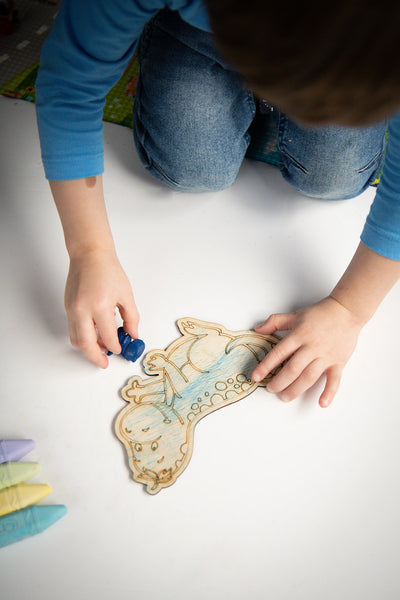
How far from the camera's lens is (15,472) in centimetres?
68

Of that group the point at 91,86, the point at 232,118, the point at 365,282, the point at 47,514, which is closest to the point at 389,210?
the point at 365,282

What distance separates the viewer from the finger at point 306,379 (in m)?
0.76

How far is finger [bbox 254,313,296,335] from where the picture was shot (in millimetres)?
824

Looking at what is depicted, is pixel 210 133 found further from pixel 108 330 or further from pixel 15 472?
pixel 15 472

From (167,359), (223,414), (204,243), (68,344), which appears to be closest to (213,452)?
(223,414)

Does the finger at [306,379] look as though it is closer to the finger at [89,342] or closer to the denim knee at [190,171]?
the finger at [89,342]

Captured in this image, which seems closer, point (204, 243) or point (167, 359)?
point (167, 359)

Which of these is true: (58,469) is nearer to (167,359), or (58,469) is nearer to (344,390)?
(167,359)

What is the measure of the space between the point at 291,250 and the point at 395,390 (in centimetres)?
32

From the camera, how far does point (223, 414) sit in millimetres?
769

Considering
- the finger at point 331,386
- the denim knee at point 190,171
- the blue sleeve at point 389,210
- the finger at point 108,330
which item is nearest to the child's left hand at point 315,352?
the finger at point 331,386

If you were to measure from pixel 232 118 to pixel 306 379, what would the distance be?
51 centimetres

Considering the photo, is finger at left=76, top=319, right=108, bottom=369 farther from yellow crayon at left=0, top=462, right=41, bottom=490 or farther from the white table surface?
yellow crayon at left=0, top=462, right=41, bottom=490

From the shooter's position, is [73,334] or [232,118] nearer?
[73,334]
